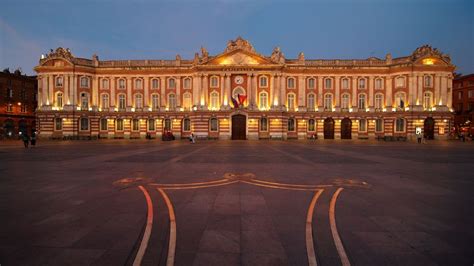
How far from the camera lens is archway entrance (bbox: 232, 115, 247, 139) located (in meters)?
51.4

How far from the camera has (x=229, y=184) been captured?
9.58 m

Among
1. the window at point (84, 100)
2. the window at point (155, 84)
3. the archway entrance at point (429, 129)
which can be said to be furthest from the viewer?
the window at point (155, 84)

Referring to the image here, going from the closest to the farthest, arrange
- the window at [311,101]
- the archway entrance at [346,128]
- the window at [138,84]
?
1. the window at [311,101]
2. the archway entrance at [346,128]
3. the window at [138,84]

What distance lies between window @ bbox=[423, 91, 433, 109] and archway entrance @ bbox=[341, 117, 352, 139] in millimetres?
15568

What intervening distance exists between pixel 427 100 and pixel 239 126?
40.5 meters

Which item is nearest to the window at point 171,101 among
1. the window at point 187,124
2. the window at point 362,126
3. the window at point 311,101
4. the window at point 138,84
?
the window at point 187,124

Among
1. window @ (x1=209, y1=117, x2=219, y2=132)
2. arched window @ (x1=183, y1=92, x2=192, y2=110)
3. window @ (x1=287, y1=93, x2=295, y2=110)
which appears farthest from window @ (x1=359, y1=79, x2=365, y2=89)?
arched window @ (x1=183, y1=92, x2=192, y2=110)

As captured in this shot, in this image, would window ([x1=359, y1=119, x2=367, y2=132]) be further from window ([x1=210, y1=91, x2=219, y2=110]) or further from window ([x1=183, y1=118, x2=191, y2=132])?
window ([x1=183, y1=118, x2=191, y2=132])

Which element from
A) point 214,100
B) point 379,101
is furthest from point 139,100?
point 379,101

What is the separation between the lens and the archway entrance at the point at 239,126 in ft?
169

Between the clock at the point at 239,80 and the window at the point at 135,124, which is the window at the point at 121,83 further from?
the clock at the point at 239,80

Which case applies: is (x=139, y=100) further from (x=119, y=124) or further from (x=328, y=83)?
(x=328, y=83)

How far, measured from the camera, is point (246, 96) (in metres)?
51.1

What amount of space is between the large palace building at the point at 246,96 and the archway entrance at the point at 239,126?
215 millimetres
